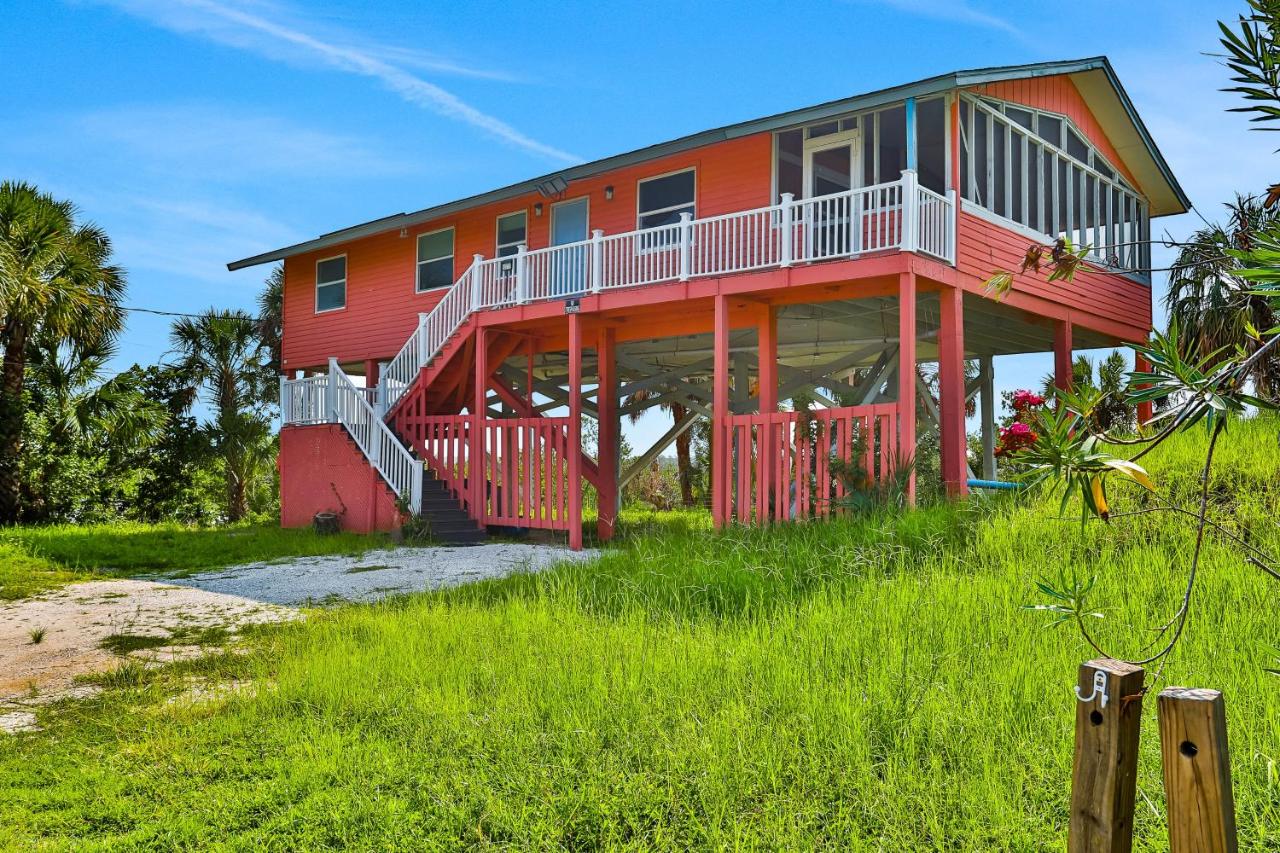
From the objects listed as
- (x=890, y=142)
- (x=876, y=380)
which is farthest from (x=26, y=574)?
(x=890, y=142)

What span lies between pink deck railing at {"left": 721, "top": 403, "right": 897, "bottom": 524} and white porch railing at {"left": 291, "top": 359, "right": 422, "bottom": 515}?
251 inches

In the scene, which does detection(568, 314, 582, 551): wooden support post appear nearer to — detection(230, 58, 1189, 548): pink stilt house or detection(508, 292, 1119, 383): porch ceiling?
detection(230, 58, 1189, 548): pink stilt house

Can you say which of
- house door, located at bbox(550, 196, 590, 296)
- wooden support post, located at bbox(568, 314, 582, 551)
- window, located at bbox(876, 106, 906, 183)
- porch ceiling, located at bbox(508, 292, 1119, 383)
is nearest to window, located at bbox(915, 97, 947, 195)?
window, located at bbox(876, 106, 906, 183)

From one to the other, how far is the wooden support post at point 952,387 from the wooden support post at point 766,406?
2338 millimetres

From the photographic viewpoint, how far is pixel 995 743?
183 inches

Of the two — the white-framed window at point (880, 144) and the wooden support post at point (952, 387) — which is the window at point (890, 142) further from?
the wooden support post at point (952, 387)

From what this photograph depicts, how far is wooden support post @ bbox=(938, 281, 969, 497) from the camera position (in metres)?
13.7

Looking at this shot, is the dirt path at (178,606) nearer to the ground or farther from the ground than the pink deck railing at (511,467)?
nearer to the ground

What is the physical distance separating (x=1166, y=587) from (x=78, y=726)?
701 centimetres

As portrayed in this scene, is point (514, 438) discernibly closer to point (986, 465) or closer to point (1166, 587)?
point (986, 465)

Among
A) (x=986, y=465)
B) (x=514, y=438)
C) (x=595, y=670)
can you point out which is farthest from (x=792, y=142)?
(x=595, y=670)

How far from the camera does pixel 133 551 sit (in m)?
16.8

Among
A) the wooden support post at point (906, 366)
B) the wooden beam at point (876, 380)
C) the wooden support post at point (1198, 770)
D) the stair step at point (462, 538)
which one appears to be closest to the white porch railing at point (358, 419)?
the stair step at point (462, 538)

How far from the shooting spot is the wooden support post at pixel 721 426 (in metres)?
14.1
